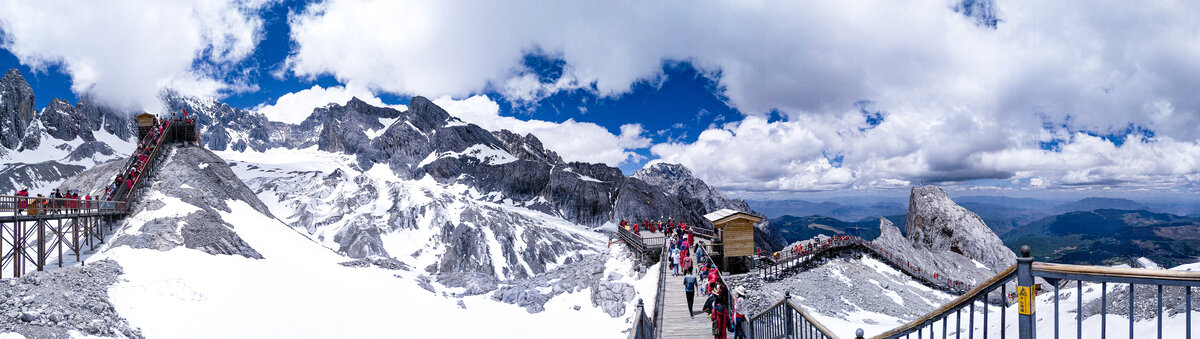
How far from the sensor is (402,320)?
2077cm

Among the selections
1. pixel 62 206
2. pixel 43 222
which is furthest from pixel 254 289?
pixel 62 206

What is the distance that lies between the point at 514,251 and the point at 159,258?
378ft

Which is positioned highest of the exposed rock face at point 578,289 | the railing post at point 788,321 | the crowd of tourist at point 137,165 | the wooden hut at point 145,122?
the wooden hut at point 145,122

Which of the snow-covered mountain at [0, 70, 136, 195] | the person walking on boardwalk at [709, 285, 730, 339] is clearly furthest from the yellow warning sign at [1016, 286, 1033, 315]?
the snow-covered mountain at [0, 70, 136, 195]

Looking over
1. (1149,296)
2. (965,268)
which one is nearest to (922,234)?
(965,268)

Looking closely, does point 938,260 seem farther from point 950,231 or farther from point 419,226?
point 419,226

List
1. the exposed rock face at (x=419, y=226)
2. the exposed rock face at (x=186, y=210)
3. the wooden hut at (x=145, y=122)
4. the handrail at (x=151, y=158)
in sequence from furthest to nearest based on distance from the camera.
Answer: the exposed rock face at (x=419, y=226)
the wooden hut at (x=145, y=122)
the handrail at (x=151, y=158)
the exposed rock face at (x=186, y=210)

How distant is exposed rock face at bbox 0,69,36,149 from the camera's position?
5659 inches

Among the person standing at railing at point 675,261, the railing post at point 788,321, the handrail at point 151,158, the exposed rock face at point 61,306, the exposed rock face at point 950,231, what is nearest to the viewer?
the railing post at point 788,321

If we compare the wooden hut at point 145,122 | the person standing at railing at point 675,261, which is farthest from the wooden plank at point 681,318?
the wooden hut at point 145,122

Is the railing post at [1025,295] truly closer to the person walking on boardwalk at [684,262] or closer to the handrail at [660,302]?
the handrail at [660,302]

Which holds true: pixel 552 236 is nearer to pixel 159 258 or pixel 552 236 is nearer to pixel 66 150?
pixel 159 258

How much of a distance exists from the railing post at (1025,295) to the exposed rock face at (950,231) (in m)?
55.5

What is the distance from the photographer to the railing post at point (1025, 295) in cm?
438
